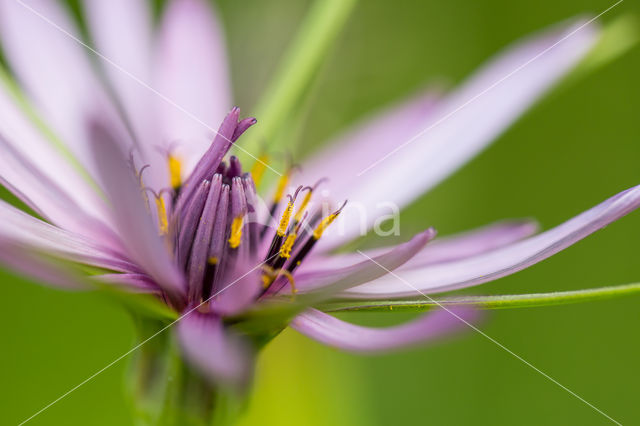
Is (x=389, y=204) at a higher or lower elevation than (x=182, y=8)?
lower

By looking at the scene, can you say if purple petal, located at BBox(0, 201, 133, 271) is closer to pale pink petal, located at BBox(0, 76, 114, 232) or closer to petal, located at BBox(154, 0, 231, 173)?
pale pink petal, located at BBox(0, 76, 114, 232)

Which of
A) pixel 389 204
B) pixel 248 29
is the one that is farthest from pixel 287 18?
pixel 389 204

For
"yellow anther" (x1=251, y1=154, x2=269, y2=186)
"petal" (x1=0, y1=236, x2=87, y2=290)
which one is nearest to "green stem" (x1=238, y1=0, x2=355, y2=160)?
"yellow anther" (x1=251, y1=154, x2=269, y2=186)

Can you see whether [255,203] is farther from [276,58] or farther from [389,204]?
[276,58]

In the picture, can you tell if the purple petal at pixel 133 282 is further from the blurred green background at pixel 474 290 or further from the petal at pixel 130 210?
the blurred green background at pixel 474 290

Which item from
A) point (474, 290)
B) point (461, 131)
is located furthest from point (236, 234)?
point (474, 290)

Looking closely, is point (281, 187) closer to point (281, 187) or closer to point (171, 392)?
point (281, 187)

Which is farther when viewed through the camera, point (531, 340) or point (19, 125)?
point (531, 340)
